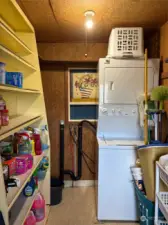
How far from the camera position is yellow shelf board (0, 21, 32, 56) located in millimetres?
1332

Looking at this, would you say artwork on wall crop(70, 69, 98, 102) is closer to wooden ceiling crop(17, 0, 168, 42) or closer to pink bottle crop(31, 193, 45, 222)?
wooden ceiling crop(17, 0, 168, 42)

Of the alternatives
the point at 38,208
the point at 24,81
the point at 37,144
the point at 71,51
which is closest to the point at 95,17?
the point at 71,51

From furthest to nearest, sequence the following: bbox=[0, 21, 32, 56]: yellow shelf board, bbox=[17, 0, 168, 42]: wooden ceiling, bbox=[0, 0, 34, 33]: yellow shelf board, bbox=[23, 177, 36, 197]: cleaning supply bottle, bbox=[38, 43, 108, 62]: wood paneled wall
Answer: bbox=[38, 43, 108, 62]: wood paneled wall < bbox=[23, 177, 36, 197]: cleaning supply bottle < bbox=[17, 0, 168, 42]: wooden ceiling < bbox=[0, 0, 34, 33]: yellow shelf board < bbox=[0, 21, 32, 56]: yellow shelf board

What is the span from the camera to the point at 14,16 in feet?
5.46

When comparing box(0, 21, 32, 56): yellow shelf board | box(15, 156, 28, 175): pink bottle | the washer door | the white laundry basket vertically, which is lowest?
box(15, 156, 28, 175): pink bottle

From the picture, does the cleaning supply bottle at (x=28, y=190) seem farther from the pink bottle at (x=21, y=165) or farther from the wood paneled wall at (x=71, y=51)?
the wood paneled wall at (x=71, y=51)

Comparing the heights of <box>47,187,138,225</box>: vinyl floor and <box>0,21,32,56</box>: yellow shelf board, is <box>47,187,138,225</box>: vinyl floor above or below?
below

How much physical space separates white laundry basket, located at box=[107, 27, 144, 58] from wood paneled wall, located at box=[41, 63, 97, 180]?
0.77 metres

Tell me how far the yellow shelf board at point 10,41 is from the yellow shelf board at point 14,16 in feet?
0.67

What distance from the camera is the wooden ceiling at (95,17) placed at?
1.73 meters

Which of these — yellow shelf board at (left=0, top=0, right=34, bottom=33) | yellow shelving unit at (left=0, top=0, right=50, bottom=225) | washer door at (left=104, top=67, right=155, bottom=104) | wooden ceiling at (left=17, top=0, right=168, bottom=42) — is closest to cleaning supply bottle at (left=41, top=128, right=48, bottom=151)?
yellow shelving unit at (left=0, top=0, right=50, bottom=225)

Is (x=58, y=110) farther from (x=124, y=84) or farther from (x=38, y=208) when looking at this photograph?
(x=38, y=208)

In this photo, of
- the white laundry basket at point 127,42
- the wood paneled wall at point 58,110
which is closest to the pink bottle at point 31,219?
the wood paneled wall at point 58,110

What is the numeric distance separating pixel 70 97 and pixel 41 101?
2.65ft
